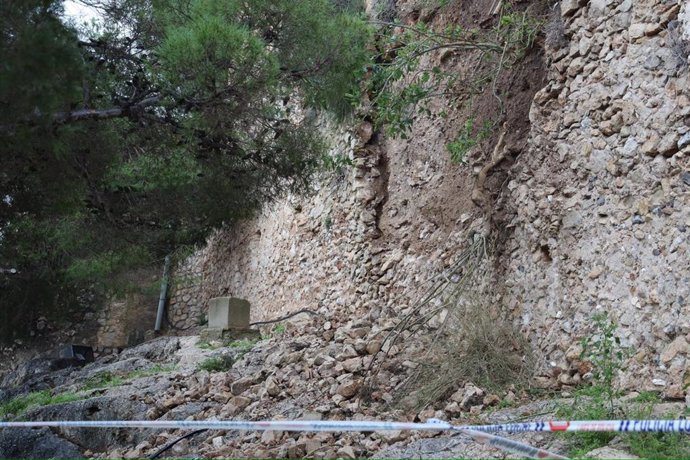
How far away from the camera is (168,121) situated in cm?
577

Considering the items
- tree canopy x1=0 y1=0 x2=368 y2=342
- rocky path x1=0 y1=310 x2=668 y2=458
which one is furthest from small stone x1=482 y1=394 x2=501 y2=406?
tree canopy x1=0 y1=0 x2=368 y2=342

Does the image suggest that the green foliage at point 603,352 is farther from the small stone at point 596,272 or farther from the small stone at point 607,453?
the small stone at point 607,453

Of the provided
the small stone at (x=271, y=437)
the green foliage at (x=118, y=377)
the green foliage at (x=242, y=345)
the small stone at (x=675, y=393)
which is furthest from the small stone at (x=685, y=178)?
the green foliage at (x=118, y=377)

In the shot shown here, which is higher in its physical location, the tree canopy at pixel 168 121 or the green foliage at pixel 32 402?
the tree canopy at pixel 168 121

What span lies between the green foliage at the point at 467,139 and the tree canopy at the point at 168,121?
43.7 inches

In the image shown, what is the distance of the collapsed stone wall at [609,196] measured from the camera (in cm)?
450

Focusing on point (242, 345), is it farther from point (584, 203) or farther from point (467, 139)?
point (584, 203)

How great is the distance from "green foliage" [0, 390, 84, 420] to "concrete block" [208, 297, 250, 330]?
2499 mm

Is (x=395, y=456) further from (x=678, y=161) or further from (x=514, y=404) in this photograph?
(x=678, y=161)

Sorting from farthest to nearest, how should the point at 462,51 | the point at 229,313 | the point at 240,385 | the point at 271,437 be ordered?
the point at 229,313, the point at 462,51, the point at 240,385, the point at 271,437

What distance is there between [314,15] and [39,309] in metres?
9.37

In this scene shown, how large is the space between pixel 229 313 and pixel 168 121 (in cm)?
501

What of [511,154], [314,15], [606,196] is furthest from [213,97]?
[606,196]

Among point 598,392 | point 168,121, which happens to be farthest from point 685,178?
point 168,121
